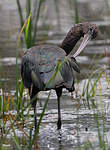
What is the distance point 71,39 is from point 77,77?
1.90 m

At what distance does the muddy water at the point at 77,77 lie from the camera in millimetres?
4398

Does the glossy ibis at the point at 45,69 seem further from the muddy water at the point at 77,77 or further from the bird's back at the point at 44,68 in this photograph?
the muddy water at the point at 77,77

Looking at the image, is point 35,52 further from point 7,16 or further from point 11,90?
point 7,16

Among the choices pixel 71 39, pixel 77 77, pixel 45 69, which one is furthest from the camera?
pixel 77 77

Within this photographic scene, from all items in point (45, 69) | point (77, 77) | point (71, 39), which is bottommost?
point (77, 77)

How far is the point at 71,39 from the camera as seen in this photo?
5.31 meters

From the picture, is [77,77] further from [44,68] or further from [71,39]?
[44,68]

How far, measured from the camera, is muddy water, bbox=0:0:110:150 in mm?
4398

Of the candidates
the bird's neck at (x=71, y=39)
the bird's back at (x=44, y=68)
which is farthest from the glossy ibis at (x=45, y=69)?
the bird's neck at (x=71, y=39)

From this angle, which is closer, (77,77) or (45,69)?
(45,69)

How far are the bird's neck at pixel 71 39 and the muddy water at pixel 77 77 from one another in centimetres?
33

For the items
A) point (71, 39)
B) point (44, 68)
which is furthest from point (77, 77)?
point (44, 68)

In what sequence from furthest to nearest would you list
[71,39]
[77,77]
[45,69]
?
[77,77], [71,39], [45,69]

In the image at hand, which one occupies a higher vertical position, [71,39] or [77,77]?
[71,39]
